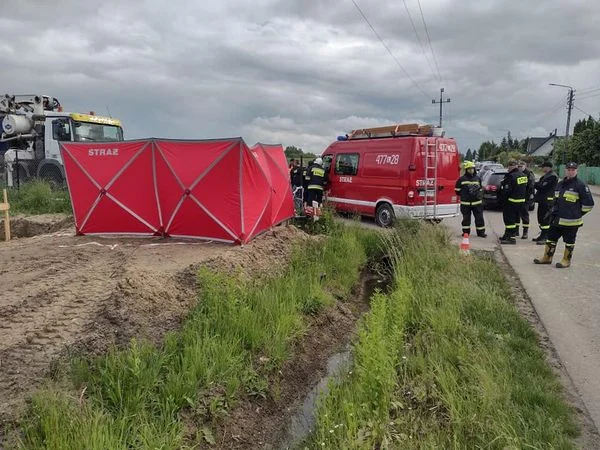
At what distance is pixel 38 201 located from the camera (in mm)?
13555

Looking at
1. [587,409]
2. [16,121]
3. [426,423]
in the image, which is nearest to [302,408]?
[426,423]

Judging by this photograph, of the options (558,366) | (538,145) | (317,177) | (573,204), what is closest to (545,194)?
(573,204)

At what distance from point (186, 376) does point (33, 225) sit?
9.84m

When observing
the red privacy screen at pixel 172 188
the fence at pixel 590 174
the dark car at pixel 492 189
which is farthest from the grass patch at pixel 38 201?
the fence at pixel 590 174

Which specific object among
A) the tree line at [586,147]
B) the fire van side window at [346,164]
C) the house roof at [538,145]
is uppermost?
the house roof at [538,145]

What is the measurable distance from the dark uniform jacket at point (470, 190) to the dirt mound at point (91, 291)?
437cm

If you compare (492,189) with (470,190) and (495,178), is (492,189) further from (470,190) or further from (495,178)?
(470,190)

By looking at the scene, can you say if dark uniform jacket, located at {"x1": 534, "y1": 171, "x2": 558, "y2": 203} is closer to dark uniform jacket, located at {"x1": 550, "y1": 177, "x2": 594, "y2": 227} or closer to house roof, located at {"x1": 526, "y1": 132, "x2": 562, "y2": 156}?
dark uniform jacket, located at {"x1": 550, "y1": 177, "x2": 594, "y2": 227}

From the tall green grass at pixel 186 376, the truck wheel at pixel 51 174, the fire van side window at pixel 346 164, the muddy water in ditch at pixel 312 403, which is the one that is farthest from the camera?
the truck wheel at pixel 51 174

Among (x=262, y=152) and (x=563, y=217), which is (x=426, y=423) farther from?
(x=262, y=152)

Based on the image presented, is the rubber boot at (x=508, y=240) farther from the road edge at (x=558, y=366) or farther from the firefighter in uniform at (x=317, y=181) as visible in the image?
the firefighter in uniform at (x=317, y=181)

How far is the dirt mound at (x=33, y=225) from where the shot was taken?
1125 cm

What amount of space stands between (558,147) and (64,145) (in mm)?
54822

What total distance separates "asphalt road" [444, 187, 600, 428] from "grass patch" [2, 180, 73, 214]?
11016mm
